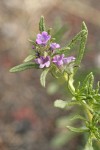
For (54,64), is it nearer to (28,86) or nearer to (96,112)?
(96,112)

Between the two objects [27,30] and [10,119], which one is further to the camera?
[27,30]

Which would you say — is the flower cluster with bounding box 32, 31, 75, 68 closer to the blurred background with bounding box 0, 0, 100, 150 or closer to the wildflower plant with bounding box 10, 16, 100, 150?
the wildflower plant with bounding box 10, 16, 100, 150

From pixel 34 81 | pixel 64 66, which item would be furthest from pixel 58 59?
pixel 34 81

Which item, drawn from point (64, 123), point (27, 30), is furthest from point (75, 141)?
point (27, 30)

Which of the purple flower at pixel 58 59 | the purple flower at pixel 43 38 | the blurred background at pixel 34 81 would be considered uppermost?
the blurred background at pixel 34 81

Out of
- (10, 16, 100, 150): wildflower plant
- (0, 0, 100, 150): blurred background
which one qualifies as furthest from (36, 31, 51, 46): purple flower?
(0, 0, 100, 150): blurred background

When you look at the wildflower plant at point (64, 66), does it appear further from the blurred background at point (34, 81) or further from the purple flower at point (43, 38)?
the blurred background at point (34, 81)

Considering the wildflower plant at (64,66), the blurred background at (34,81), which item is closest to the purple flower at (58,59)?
the wildflower plant at (64,66)

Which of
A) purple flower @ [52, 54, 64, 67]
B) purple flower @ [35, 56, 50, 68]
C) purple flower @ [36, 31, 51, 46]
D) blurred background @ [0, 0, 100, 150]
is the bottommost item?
purple flower @ [35, 56, 50, 68]
